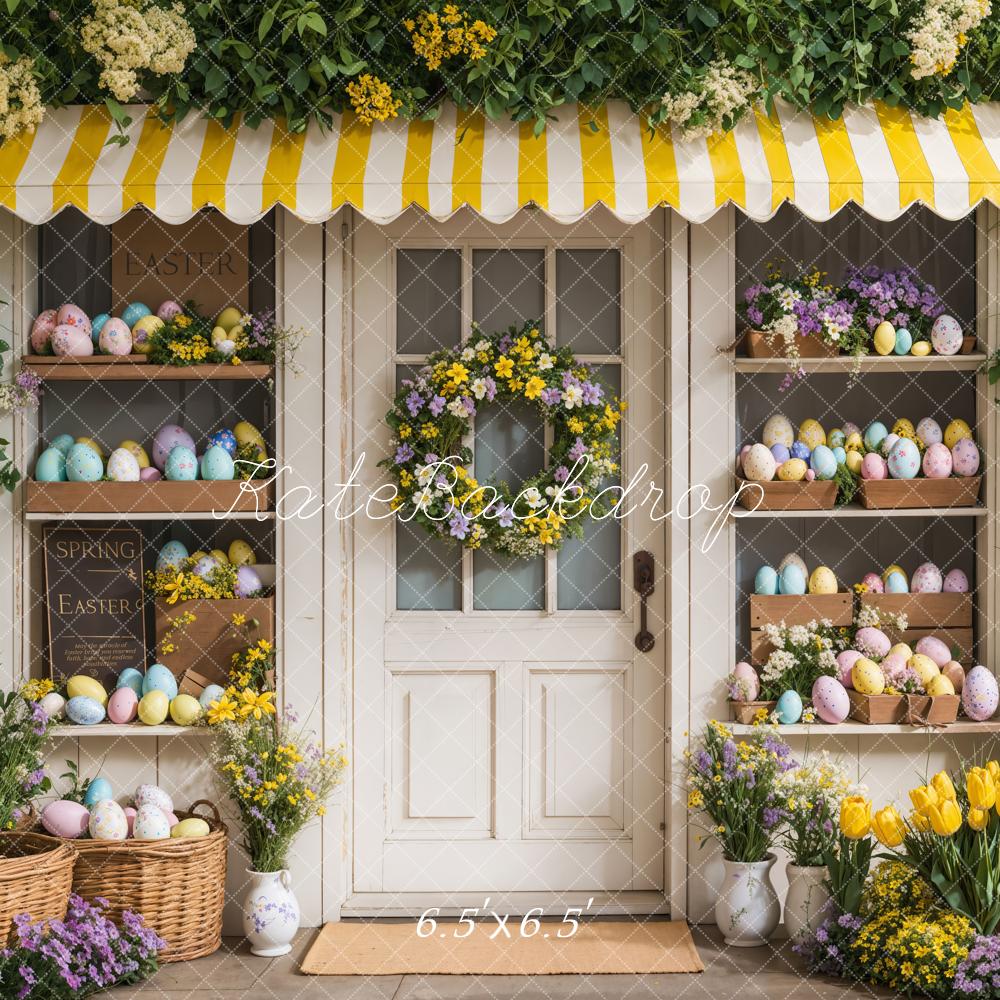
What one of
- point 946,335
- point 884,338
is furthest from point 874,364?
point 946,335

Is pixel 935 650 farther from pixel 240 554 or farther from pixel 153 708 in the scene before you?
pixel 153 708

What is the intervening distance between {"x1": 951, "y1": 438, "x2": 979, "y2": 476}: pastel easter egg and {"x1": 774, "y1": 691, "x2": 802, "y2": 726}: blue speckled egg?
3.35ft

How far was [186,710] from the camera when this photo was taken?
4.15 meters

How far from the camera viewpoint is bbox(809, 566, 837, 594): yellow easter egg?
435 centimetres

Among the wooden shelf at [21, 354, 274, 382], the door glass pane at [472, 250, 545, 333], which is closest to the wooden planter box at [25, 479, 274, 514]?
the wooden shelf at [21, 354, 274, 382]

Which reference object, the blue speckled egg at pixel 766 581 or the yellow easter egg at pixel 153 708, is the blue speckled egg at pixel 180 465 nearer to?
the yellow easter egg at pixel 153 708

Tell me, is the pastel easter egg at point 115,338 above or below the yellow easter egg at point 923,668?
above

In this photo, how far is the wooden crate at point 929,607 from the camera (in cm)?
436

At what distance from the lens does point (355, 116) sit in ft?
13.0

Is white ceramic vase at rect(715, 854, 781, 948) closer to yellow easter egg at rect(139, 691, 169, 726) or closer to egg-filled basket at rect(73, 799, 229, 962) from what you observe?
egg-filled basket at rect(73, 799, 229, 962)

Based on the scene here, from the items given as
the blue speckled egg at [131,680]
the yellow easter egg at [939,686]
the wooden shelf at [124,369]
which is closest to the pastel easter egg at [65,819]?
the blue speckled egg at [131,680]

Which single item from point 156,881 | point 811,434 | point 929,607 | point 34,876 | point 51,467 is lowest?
point 156,881

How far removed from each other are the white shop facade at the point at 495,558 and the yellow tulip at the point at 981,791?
0.57 metres

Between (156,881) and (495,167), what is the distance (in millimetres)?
2593
